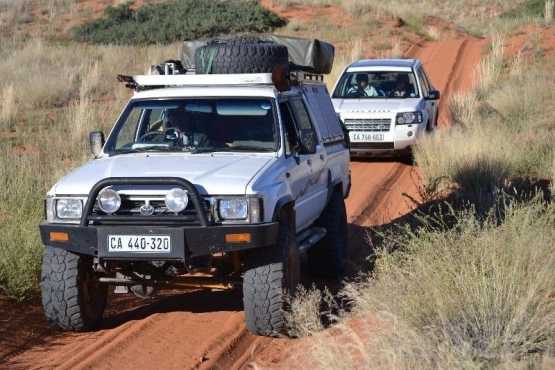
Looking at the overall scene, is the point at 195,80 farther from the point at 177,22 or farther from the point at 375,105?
the point at 177,22

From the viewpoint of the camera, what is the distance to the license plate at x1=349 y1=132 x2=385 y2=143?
51.6ft

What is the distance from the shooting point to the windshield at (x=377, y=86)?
16516 mm

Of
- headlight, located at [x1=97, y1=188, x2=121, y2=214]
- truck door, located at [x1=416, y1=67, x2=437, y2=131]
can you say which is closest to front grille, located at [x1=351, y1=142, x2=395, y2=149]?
truck door, located at [x1=416, y1=67, x2=437, y2=131]

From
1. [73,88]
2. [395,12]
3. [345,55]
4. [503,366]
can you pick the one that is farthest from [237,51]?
[395,12]

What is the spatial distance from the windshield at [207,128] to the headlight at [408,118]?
26.3 ft

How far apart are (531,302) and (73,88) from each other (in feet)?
60.1

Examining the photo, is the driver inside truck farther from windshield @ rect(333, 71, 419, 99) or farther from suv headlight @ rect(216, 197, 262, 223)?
windshield @ rect(333, 71, 419, 99)

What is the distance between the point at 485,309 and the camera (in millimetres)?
5605

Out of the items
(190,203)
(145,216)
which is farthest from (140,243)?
(190,203)

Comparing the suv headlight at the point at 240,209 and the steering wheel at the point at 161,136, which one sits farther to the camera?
the steering wheel at the point at 161,136

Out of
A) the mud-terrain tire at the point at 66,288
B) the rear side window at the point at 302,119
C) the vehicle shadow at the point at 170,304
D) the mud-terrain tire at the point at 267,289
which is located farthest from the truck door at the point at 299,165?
the mud-terrain tire at the point at 66,288

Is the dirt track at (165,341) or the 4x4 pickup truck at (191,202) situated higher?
the 4x4 pickup truck at (191,202)

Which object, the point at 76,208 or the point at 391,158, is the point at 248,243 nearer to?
the point at 76,208

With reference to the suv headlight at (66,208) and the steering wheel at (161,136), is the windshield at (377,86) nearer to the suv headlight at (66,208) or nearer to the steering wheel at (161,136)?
the steering wheel at (161,136)
